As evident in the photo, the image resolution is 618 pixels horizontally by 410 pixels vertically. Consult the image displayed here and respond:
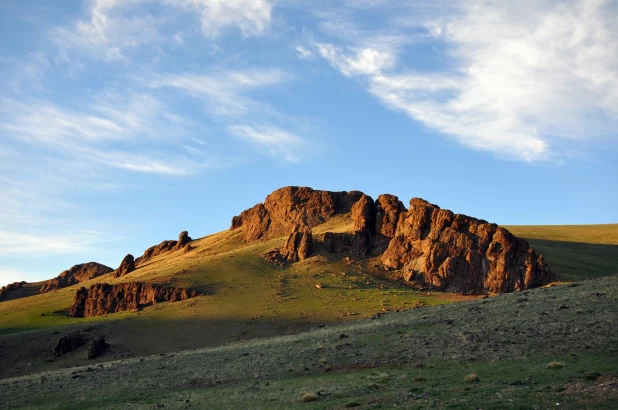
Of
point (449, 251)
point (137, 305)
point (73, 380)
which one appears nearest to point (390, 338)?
point (73, 380)

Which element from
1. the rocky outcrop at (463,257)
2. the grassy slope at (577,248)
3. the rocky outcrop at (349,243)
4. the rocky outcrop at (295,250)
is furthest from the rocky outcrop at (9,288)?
the grassy slope at (577,248)

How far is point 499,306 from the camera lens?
45438 mm

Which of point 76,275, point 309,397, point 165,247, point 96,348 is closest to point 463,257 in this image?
point 96,348

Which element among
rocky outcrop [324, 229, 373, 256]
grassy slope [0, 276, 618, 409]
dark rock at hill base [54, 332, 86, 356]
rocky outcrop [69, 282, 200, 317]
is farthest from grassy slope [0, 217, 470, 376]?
grassy slope [0, 276, 618, 409]

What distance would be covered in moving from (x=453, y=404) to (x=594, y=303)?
72.7 ft

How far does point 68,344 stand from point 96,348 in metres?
5.76

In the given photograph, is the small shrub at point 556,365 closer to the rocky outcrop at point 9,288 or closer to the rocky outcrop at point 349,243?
the rocky outcrop at point 349,243

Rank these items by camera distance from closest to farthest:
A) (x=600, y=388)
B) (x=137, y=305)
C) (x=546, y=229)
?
(x=600, y=388) → (x=137, y=305) → (x=546, y=229)

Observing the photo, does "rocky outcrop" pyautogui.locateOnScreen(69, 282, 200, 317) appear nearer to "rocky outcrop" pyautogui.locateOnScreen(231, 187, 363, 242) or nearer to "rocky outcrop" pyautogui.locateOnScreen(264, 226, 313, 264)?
"rocky outcrop" pyautogui.locateOnScreen(264, 226, 313, 264)

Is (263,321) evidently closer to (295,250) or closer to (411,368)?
(295,250)

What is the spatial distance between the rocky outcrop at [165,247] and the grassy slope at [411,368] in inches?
3638

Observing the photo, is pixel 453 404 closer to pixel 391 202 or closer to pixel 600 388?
pixel 600 388

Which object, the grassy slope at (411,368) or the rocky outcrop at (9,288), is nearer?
the grassy slope at (411,368)

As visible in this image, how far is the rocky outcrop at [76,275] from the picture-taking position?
153 m
